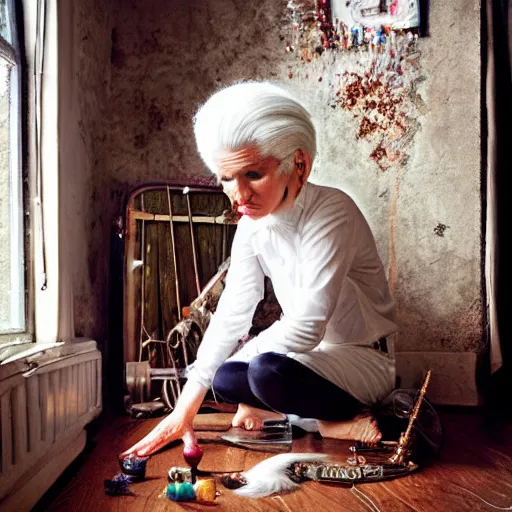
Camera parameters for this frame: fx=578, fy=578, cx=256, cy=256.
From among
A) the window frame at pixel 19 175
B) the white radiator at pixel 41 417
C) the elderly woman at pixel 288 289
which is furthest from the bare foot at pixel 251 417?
the window frame at pixel 19 175

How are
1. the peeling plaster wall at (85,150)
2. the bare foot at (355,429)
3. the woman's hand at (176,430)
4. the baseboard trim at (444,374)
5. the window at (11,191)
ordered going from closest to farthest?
the woman's hand at (176,430) < the window at (11,191) < the bare foot at (355,429) < the peeling plaster wall at (85,150) < the baseboard trim at (444,374)

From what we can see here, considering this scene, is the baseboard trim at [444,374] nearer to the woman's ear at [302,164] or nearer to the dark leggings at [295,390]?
the dark leggings at [295,390]

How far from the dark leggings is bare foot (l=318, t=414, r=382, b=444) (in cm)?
3

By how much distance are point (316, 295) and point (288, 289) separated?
296 mm

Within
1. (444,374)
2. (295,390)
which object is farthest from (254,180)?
(444,374)

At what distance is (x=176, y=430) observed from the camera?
194 cm

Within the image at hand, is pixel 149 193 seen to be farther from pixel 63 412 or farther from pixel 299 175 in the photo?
pixel 63 412

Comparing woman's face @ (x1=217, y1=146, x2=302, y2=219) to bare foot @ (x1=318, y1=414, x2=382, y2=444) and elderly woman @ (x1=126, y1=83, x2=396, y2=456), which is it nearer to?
elderly woman @ (x1=126, y1=83, x2=396, y2=456)

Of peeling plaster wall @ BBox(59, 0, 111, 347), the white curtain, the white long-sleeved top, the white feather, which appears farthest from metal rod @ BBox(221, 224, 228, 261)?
the white feather

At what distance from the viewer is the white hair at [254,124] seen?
1.97m

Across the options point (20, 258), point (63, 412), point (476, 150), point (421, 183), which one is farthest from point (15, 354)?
point (476, 150)

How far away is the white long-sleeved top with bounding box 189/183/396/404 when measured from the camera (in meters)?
2.02

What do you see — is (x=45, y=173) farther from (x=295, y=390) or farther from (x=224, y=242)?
(x=295, y=390)

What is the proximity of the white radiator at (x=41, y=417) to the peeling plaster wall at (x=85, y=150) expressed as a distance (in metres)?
0.39
